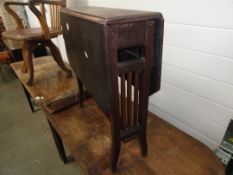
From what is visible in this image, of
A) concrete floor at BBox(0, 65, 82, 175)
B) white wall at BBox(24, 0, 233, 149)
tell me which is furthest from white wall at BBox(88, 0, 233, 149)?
concrete floor at BBox(0, 65, 82, 175)

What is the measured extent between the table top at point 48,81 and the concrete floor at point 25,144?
599 millimetres

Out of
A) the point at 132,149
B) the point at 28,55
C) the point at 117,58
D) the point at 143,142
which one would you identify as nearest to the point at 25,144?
the point at 28,55

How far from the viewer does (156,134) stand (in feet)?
3.56

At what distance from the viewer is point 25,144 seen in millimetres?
1891

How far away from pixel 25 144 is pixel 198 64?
1.78 metres

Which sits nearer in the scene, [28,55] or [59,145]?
[59,145]

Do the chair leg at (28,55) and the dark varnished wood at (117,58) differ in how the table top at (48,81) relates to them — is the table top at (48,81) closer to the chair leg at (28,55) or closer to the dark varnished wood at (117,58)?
the chair leg at (28,55)

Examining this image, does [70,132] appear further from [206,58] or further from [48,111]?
[206,58]

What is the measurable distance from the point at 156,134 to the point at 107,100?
0.53 meters

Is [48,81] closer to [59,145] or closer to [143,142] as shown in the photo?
[59,145]

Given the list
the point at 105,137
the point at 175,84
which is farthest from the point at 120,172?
the point at 175,84

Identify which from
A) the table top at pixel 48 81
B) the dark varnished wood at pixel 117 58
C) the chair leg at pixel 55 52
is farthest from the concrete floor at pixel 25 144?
the dark varnished wood at pixel 117 58

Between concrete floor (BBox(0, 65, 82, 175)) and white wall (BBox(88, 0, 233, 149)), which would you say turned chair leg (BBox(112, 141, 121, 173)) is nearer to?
white wall (BBox(88, 0, 233, 149))

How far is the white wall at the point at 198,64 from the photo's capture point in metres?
0.87
